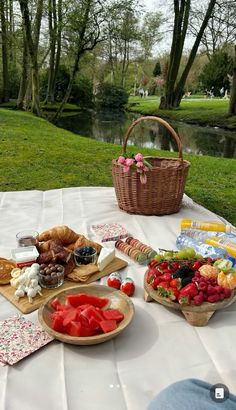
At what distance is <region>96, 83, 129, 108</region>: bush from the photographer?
30391mm

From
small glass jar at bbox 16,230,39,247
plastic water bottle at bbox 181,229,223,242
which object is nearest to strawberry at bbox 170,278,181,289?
plastic water bottle at bbox 181,229,223,242

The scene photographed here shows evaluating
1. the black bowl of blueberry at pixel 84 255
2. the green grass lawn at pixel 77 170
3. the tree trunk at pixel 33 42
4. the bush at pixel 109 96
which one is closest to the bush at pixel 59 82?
the bush at pixel 109 96

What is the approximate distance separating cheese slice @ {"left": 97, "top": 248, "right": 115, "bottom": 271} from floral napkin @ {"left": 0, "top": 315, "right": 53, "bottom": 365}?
57cm

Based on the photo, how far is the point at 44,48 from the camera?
2502cm

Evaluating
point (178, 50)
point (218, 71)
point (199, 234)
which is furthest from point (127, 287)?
point (218, 71)

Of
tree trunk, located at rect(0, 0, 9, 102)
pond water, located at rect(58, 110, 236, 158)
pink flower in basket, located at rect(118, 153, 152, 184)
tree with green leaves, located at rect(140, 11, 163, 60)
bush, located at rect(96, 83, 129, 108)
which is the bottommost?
pond water, located at rect(58, 110, 236, 158)

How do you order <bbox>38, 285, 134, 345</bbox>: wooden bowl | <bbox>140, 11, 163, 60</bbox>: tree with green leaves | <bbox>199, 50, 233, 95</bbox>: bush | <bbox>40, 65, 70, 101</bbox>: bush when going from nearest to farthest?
<bbox>38, 285, 134, 345</bbox>: wooden bowl, <bbox>140, 11, 163, 60</bbox>: tree with green leaves, <bbox>40, 65, 70, 101</bbox>: bush, <bbox>199, 50, 233, 95</bbox>: bush

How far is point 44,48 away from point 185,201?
2406 centimetres

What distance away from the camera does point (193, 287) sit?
174 cm

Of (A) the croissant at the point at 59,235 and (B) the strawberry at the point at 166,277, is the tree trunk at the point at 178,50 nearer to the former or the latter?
(A) the croissant at the point at 59,235

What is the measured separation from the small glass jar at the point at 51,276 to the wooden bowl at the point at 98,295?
16cm

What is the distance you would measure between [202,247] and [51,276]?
930mm

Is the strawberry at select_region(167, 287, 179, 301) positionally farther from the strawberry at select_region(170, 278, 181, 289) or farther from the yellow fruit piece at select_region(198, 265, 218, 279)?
the yellow fruit piece at select_region(198, 265, 218, 279)

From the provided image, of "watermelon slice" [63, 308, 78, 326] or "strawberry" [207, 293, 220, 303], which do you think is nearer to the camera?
"watermelon slice" [63, 308, 78, 326]
